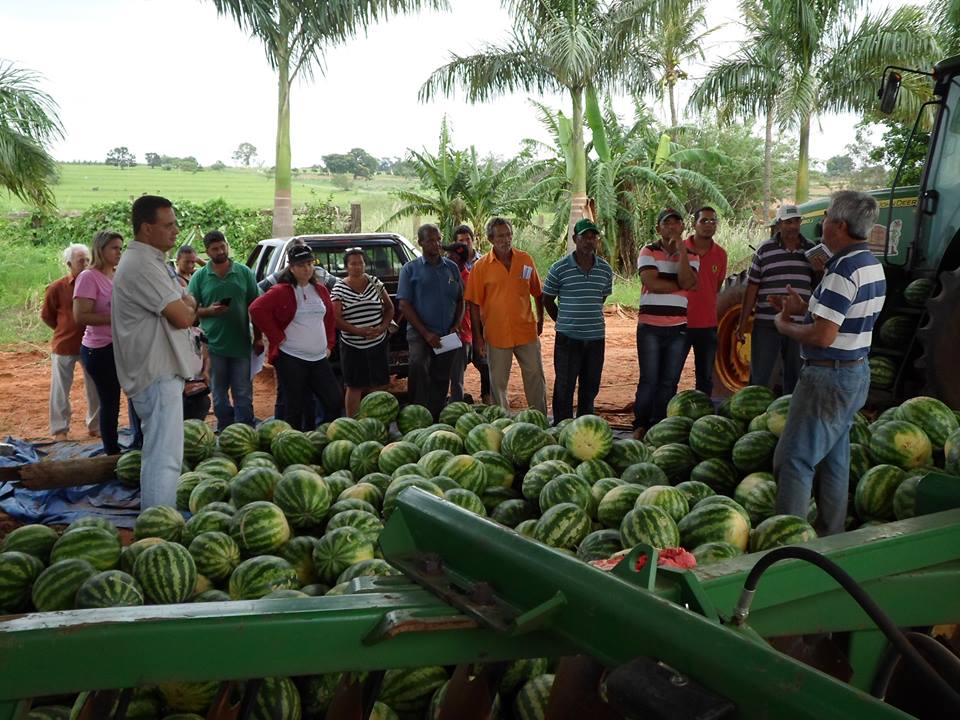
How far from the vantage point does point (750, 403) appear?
4.76 metres

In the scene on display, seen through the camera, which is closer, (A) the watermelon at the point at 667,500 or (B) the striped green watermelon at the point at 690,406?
(A) the watermelon at the point at 667,500

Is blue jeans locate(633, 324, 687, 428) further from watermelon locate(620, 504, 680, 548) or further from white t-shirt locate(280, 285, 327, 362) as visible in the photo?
watermelon locate(620, 504, 680, 548)

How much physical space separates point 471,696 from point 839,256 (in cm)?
283

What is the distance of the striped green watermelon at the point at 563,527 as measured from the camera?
347cm

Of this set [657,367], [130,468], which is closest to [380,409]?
[130,468]

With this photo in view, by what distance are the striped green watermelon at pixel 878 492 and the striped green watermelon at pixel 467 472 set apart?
1844mm

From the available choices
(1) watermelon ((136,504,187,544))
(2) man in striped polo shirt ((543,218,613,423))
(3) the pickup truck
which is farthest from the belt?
(3) the pickup truck

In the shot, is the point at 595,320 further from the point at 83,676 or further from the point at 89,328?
the point at 83,676

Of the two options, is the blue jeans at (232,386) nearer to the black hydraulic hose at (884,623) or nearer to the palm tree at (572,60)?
the black hydraulic hose at (884,623)

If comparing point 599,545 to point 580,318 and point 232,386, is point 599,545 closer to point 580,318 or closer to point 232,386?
point 580,318

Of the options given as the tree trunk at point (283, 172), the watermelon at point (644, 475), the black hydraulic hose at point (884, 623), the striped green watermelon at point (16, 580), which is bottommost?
the striped green watermelon at point (16, 580)

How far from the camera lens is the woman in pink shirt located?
6.55 meters

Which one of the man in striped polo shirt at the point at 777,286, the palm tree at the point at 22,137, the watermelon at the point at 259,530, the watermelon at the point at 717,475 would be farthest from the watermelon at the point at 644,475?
the palm tree at the point at 22,137

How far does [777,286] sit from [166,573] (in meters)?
5.47
